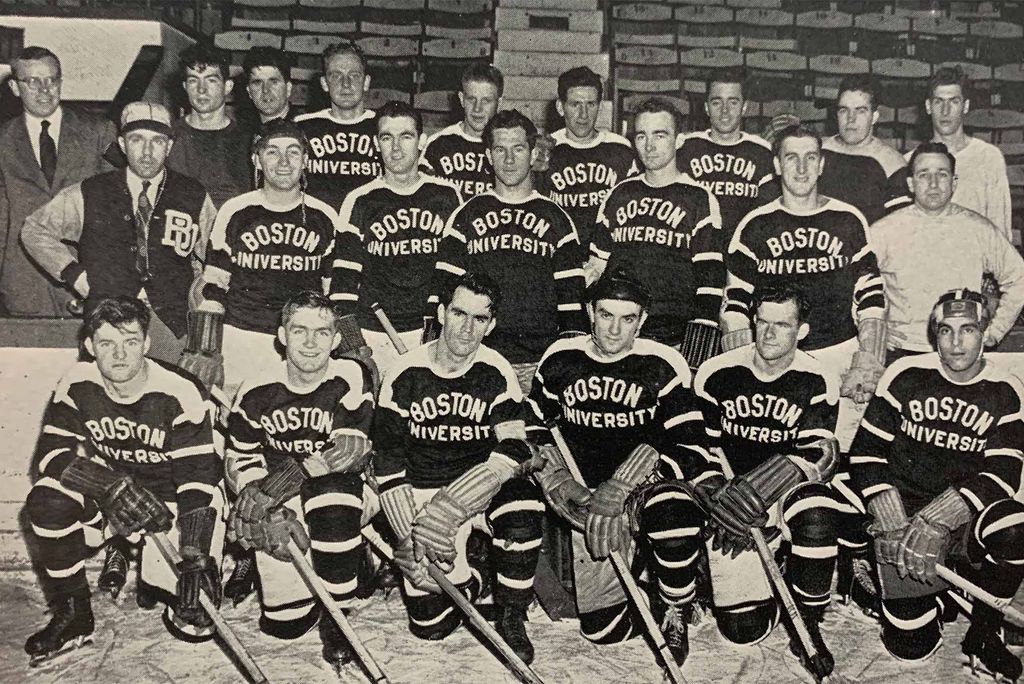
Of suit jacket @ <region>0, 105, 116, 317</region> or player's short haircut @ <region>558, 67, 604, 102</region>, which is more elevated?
player's short haircut @ <region>558, 67, 604, 102</region>

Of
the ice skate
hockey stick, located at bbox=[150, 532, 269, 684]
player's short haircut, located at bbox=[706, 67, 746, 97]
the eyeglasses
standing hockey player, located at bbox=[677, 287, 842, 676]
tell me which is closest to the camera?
hockey stick, located at bbox=[150, 532, 269, 684]

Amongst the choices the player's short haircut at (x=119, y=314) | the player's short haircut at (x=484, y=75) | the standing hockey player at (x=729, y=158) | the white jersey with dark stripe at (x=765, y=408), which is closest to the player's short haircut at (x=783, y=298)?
the white jersey with dark stripe at (x=765, y=408)

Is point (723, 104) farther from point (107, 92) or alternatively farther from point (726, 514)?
point (107, 92)

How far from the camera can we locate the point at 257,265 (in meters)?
3.28

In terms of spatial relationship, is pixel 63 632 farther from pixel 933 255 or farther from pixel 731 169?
pixel 933 255

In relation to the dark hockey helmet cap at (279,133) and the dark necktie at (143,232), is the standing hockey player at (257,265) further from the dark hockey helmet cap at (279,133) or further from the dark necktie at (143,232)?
the dark necktie at (143,232)

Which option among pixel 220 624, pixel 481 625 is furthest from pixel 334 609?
pixel 481 625

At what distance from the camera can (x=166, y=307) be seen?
3318mm

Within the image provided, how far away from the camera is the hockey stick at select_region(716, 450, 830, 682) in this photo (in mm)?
2967

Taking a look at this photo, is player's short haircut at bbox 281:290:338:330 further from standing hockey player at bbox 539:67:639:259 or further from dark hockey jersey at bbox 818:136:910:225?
dark hockey jersey at bbox 818:136:910:225

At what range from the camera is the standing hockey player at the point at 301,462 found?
121 inches

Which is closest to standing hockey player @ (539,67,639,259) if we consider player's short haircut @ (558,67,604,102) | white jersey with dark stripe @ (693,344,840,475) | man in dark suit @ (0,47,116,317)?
player's short haircut @ (558,67,604,102)

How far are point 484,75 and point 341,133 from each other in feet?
2.02

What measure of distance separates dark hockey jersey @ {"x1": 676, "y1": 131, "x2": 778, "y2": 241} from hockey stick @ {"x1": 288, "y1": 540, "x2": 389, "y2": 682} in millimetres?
1976
